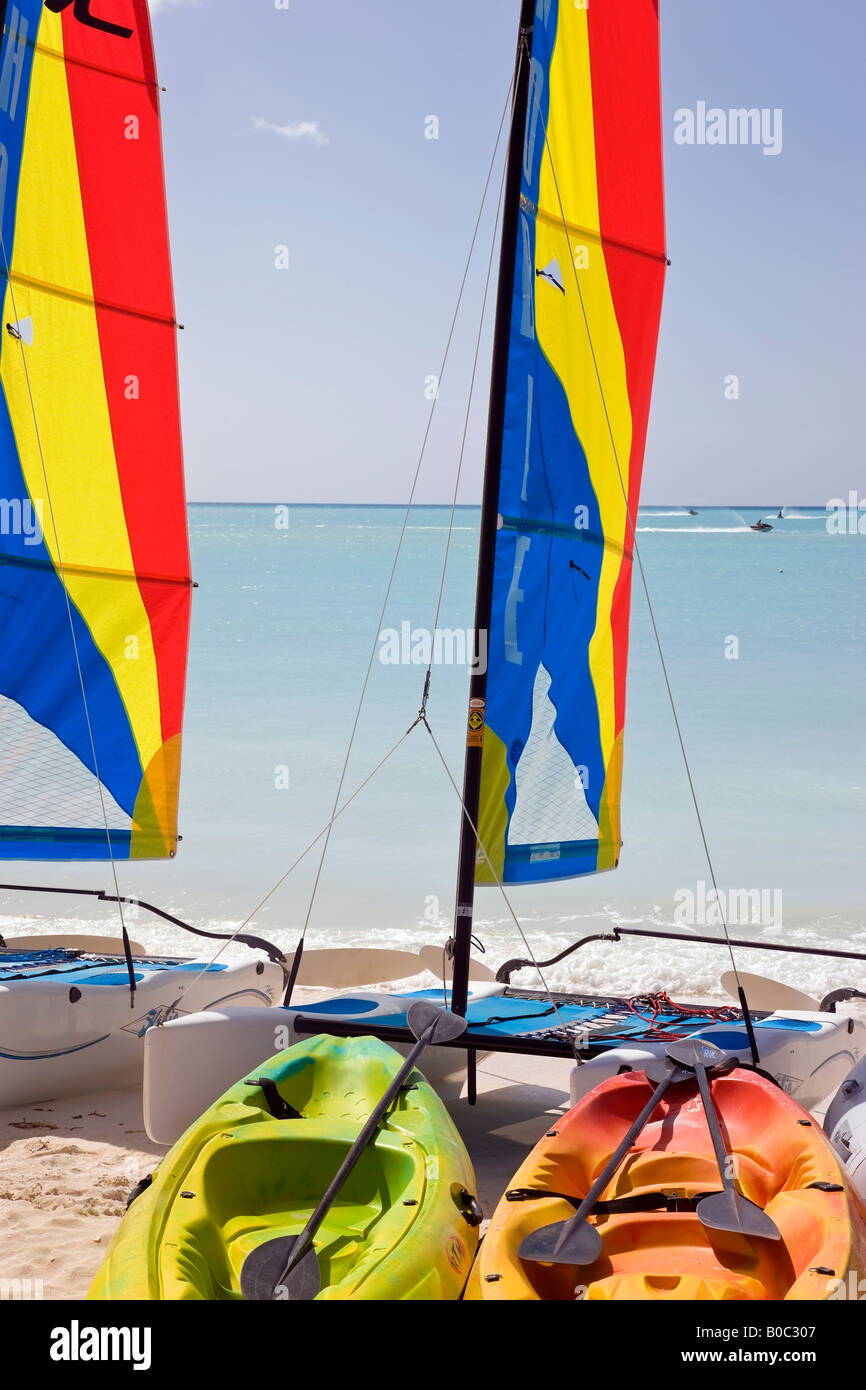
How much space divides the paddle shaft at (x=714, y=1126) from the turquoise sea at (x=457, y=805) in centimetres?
318

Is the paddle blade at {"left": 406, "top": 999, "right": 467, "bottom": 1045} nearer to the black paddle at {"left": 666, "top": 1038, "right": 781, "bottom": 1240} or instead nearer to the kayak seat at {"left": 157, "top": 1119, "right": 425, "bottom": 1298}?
the kayak seat at {"left": 157, "top": 1119, "right": 425, "bottom": 1298}

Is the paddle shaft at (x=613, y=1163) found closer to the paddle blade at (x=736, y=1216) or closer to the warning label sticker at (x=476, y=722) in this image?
the paddle blade at (x=736, y=1216)

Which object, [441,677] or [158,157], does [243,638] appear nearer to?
[441,677]

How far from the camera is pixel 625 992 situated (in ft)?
21.5

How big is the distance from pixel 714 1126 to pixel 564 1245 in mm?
606

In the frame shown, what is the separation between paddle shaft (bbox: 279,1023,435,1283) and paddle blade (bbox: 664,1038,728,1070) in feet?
2.33

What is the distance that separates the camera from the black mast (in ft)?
15.2

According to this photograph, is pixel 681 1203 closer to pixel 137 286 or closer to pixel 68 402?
pixel 68 402

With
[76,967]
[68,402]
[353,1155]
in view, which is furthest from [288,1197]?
[68,402]

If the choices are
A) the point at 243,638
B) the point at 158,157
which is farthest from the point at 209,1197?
the point at 243,638

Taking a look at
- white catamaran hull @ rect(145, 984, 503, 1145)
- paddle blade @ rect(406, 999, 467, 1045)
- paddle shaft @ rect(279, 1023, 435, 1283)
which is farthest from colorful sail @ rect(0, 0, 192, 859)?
paddle shaft @ rect(279, 1023, 435, 1283)

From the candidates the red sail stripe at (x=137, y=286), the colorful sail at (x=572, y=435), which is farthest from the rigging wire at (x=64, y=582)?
the colorful sail at (x=572, y=435)

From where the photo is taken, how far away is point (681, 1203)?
10.1 ft

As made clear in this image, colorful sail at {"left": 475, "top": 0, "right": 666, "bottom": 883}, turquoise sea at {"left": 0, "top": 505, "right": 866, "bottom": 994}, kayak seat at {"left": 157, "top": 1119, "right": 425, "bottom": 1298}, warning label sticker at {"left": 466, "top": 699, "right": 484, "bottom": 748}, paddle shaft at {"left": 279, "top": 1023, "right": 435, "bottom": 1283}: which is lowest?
turquoise sea at {"left": 0, "top": 505, "right": 866, "bottom": 994}
